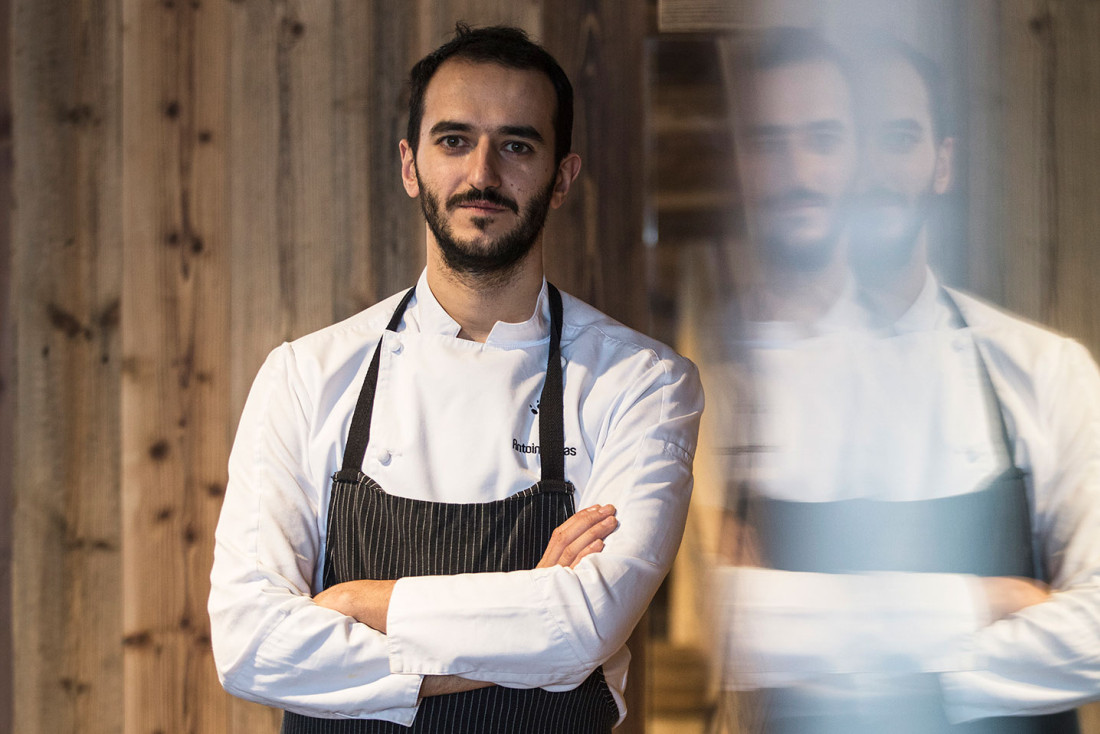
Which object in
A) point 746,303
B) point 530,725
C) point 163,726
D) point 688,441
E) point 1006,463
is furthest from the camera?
point 163,726

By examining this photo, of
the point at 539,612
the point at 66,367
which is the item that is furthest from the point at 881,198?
the point at 66,367

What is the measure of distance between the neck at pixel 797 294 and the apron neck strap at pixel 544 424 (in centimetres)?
94

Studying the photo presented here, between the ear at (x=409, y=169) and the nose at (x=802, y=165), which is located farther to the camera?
the ear at (x=409, y=169)

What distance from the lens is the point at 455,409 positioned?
1.32 meters

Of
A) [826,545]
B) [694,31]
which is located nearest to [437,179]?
[694,31]

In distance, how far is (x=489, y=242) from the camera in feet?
4.44

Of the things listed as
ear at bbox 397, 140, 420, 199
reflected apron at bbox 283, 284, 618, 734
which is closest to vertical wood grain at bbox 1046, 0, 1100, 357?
reflected apron at bbox 283, 284, 618, 734

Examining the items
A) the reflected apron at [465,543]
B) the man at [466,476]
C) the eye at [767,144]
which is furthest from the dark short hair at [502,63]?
the eye at [767,144]

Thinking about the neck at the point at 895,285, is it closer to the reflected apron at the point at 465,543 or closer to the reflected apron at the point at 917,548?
the reflected apron at the point at 917,548

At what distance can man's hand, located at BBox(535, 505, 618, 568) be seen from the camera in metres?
1.16

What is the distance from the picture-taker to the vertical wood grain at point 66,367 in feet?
5.87

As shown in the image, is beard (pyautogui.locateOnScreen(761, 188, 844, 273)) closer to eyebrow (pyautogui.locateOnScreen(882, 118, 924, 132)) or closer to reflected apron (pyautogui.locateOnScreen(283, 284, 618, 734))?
eyebrow (pyautogui.locateOnScreen(882, 118, 924, 132))

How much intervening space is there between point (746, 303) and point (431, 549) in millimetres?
940

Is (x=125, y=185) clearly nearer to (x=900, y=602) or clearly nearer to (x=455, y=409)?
(x=455, y=409)
